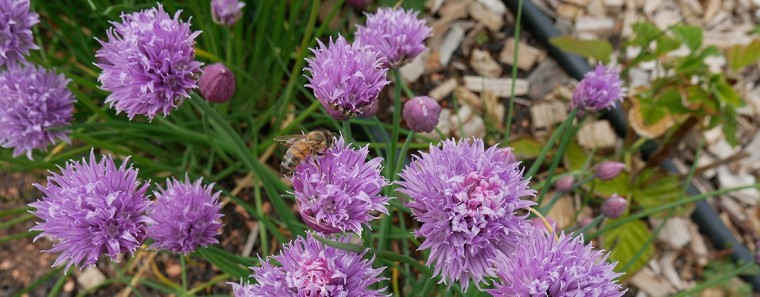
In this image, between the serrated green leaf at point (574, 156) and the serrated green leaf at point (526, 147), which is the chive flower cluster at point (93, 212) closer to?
→ the serrated green leaf at point (526, 147)

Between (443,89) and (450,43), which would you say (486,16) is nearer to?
(450,43)

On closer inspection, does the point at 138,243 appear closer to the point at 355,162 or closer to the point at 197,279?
the point at 355,162


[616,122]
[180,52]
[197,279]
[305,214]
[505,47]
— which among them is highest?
[180,52]

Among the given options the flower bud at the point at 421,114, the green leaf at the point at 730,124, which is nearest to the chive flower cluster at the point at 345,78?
the flower bud at the point at 421,114

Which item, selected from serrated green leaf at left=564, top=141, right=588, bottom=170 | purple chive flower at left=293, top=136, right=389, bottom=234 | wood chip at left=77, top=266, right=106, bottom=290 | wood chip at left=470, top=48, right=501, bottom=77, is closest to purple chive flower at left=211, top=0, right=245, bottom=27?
purple chive flower at left=293, top=136, right=389, bottom=234

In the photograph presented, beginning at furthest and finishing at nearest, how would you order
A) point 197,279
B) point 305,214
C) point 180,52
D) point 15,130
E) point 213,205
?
point 197,279, point 15,130, point 213,205, point 180,52, point 305,214

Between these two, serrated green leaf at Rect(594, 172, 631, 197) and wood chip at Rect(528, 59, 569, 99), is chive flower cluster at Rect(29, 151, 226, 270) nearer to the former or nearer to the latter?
serrated green leaf at Rect(594, 172, 631, 197)

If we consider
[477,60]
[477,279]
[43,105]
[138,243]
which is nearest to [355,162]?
[477,279]
